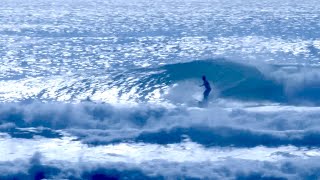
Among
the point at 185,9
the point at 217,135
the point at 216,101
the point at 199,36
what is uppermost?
the point at 185,9

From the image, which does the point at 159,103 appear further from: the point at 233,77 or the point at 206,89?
the point at 233,77

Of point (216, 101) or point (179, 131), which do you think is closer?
point (179, 131)

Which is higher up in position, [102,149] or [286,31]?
[286,31]

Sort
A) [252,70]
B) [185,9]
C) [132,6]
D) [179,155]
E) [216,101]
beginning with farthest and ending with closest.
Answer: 1. [132,6]
2. [185,9]
3. [252,70]
4. [216,101]
5. [179,155]

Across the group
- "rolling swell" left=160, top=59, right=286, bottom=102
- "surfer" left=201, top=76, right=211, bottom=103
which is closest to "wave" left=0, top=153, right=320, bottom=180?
"surfer" left=201, top=76, right=211, bottom=103

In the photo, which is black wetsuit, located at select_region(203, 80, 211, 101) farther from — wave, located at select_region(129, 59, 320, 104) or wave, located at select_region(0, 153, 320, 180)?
wave, located at select_region(0, 153, 320, 180)

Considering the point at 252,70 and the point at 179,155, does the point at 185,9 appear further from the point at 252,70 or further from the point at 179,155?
the point at 179,155

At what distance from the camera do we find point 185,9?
54.5 m

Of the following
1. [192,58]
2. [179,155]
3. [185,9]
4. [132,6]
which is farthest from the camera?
[132,6]

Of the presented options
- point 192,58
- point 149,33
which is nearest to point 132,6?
point 149,33

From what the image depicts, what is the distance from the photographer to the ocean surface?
610 inches

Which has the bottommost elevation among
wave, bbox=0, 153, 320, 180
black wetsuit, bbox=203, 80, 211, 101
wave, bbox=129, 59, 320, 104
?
wave, bbox=0, 153, 320, 180

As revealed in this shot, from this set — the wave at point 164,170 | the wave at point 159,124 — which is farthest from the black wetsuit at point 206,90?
the wave at point 164,170

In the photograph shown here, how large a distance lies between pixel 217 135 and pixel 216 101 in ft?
13.4
